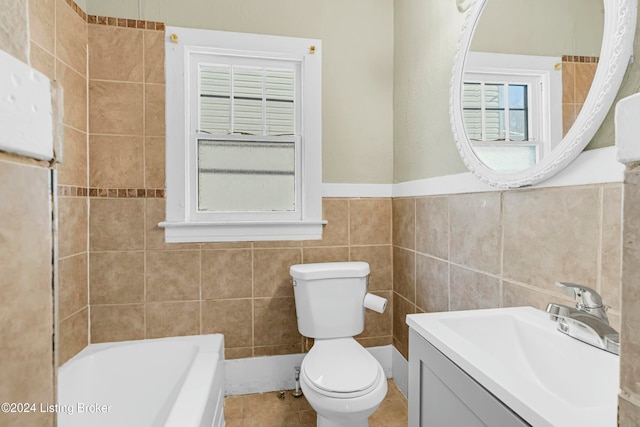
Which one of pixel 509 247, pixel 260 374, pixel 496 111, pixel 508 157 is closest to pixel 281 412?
pixel 260 374

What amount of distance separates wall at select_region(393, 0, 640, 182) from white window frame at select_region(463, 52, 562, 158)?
1.25 feet

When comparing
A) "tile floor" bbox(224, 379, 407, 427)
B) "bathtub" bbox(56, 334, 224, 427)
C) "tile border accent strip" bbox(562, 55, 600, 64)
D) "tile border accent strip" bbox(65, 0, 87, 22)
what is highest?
"tile border accent strip" bbox(65, 0, 87, 22)

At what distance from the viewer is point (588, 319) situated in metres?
0.82

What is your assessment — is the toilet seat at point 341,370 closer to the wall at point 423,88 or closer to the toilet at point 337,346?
the toilet at point 337,346

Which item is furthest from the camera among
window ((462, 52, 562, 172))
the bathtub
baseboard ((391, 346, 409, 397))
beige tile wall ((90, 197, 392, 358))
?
baseboard ((391, 346, 409, 397))

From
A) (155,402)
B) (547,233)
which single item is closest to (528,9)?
(547,233)

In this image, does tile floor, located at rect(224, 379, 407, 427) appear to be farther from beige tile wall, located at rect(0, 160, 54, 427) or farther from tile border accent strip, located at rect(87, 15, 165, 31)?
tile border accent strip, located at rect(87, 15, 165, 31)

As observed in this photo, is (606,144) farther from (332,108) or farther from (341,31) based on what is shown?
(341,31)

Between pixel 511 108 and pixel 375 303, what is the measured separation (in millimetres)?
1163

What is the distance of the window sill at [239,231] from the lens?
1934mm

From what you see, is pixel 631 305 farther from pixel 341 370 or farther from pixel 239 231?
pixel 239 231

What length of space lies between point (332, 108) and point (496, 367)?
1756 mm

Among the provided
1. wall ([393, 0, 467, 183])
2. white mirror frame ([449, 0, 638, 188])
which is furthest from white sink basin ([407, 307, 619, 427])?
wall ([393, 0, 467, 183])

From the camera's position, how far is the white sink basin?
59 centimetres
